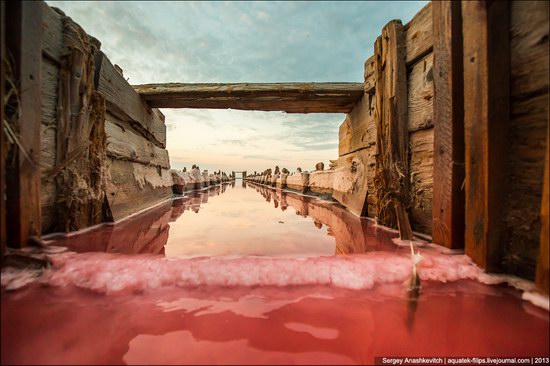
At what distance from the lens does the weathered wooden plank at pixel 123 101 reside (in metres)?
3.07

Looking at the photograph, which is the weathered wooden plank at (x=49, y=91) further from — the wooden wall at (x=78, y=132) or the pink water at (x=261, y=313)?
the pink water at (x=261, y=313)

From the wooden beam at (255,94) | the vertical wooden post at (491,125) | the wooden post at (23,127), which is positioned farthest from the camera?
the wooden beam at (255,94)

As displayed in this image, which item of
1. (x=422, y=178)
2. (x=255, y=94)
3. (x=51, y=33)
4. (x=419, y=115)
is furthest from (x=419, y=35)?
(x=51, y=33)

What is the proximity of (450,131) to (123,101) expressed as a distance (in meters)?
4.47

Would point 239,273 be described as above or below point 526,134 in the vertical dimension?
below

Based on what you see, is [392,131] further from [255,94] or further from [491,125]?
[255,94]

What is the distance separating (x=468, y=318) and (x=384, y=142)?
2428 millimetres

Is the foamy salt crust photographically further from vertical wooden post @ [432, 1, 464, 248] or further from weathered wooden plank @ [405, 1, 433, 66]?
weathered wooden plank @ [405, 1, 433, 66]

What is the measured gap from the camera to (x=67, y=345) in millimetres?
854

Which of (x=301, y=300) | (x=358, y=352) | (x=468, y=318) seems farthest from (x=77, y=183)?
(x=468, y=318)

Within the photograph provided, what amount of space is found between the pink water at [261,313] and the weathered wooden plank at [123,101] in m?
2.52

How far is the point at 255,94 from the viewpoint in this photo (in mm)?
4766

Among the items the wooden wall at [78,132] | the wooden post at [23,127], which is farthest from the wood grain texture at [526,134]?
the wooden wall at [78,132]

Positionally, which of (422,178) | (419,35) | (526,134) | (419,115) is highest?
(419,35)
